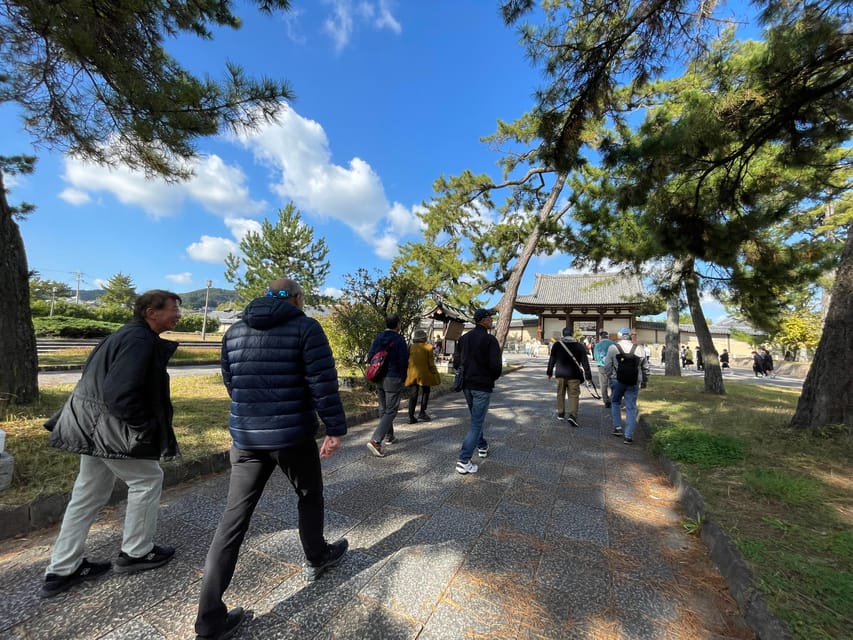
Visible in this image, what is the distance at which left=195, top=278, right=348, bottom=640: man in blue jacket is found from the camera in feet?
5.54

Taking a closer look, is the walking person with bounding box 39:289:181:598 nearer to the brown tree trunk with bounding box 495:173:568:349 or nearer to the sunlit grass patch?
the sunlit grass patch

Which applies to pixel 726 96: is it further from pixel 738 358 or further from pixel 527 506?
pixel 738 358

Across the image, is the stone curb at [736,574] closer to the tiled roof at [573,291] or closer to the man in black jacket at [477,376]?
the man in black jacket at [477,376]

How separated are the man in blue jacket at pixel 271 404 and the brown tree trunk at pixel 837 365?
19.3 feet

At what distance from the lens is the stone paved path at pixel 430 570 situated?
67.1 inches

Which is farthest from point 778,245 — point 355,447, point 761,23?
point 355,447

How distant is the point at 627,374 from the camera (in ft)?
15.6

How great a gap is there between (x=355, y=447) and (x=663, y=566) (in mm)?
3134

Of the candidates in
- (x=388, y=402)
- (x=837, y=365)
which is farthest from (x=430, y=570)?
(x=837, y=365)

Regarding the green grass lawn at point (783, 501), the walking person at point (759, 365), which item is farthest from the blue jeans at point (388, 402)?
the walking person at point (759, 365)

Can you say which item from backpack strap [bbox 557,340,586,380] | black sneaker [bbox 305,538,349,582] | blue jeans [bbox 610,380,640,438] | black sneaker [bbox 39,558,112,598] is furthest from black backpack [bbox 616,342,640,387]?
black sneaker [bbox 39,558,112,598]

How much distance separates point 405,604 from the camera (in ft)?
5.99

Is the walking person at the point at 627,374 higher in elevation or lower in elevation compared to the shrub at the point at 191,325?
lower

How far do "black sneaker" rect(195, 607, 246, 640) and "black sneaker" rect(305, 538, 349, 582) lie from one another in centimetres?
35
